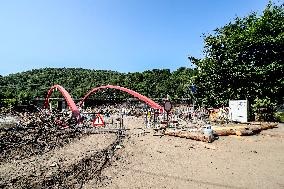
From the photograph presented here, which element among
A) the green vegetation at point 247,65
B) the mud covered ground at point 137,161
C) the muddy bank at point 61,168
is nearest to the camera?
the muddy bank at point 61,168

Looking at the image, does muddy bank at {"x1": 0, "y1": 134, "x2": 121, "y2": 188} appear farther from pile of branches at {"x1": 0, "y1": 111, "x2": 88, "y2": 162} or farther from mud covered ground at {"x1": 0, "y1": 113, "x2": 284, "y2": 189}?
pile of branches at {"x1": 0, "y1": 111, "x2": 88, "y2": 162}

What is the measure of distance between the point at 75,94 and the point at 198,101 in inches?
1286

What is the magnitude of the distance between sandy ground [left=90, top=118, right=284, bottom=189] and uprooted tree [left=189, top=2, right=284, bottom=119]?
1479cm

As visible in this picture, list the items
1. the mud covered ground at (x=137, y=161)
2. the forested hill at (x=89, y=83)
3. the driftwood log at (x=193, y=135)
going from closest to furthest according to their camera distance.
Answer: the mud covered ground at (x=137, y=161)
the driftwood log at (x=193, y=135)
the forested hill at (x=89, y=83)

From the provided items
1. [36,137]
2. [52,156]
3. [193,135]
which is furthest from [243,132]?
[36,137]

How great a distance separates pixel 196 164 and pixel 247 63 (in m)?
24.1

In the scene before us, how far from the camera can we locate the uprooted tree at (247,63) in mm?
29938

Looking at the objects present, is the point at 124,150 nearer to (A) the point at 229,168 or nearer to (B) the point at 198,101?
(A) the point at 229,168

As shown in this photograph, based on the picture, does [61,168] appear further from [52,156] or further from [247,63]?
[247,63]

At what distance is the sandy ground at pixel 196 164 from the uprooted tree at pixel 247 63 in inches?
582

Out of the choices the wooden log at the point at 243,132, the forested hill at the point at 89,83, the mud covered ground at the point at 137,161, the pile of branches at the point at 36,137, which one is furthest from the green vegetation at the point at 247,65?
the forested hill at the point at 89,83

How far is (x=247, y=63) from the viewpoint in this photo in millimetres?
32281

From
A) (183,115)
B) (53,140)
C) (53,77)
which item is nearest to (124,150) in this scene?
(53,140)

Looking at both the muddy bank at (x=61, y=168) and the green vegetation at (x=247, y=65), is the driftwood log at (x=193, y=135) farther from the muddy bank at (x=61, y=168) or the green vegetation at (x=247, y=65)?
the green vegetation at (x=247, y=65)
